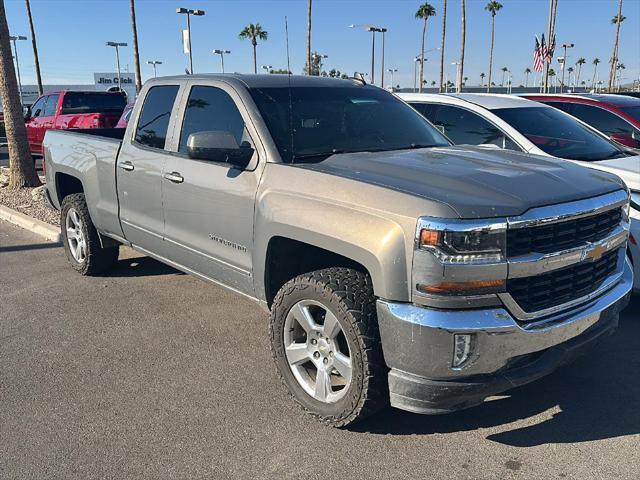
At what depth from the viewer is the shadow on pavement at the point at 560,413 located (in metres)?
3.31

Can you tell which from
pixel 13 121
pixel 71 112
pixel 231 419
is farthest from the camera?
pixel 71 112

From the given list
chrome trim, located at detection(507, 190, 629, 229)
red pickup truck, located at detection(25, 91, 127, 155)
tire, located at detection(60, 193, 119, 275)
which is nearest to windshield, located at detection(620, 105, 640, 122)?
chrome trim, located at detection(507, 190, 629, 229)

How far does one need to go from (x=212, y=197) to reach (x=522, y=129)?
145 inches

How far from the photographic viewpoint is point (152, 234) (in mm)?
4832

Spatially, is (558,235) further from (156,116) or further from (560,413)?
(156,116)

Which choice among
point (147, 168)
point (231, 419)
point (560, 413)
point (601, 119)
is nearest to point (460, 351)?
point (560, 413)

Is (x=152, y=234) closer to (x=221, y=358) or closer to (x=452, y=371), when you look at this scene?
(x=221, y=358)

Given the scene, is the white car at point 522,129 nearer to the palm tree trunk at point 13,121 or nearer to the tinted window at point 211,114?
the tinted window at point 211,114

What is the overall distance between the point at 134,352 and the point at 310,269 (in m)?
1.59

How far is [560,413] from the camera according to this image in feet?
11.5

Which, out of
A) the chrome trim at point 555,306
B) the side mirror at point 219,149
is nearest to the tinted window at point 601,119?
the chrome trim at point 555,306

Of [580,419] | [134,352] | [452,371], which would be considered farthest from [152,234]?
[580,419]

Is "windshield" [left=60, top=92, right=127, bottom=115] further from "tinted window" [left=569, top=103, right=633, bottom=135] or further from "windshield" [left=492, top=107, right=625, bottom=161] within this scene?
"windshield" [left=492, top=107, right=625, bottom=161]

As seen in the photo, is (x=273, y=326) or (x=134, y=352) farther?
(x=134, y=352)
